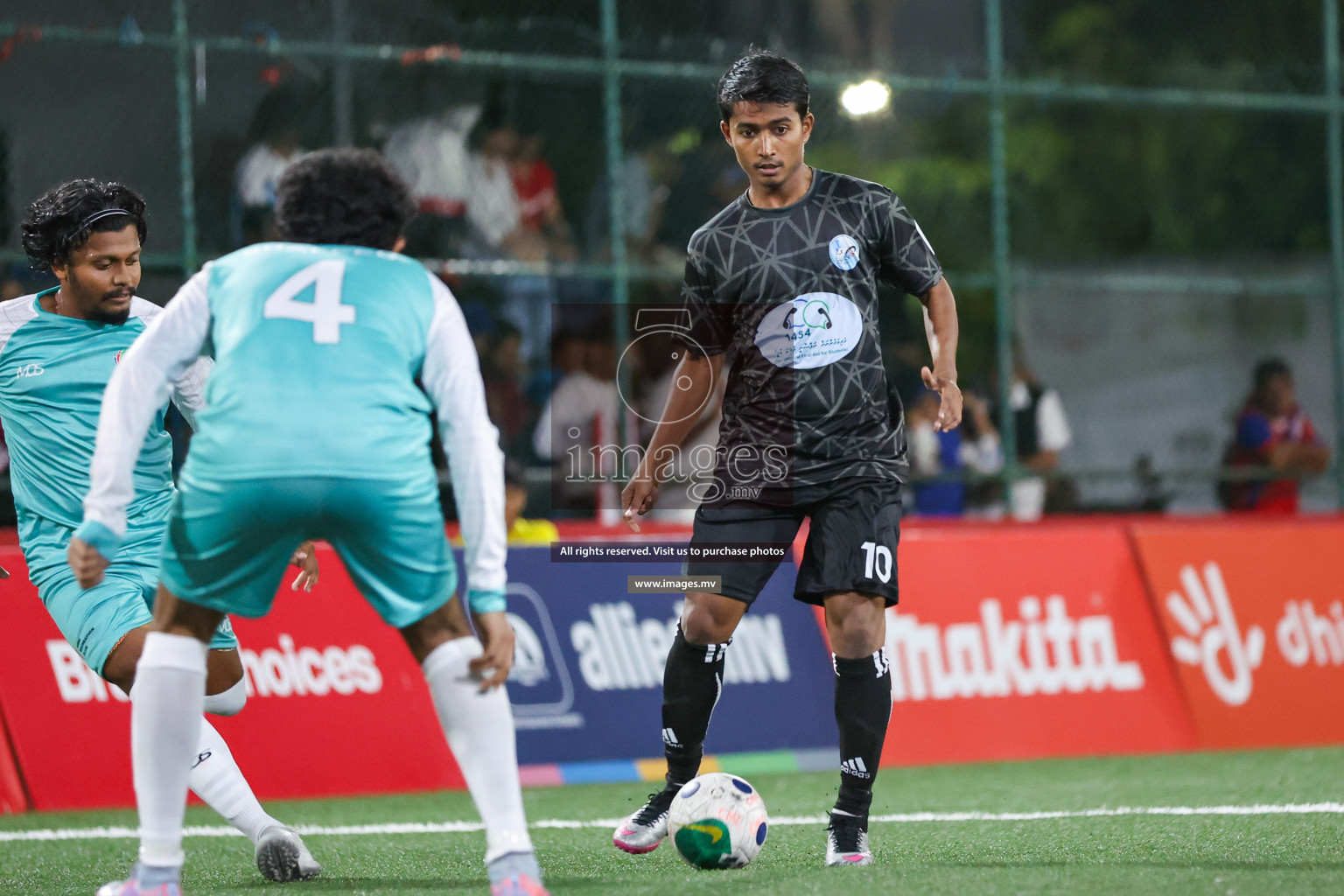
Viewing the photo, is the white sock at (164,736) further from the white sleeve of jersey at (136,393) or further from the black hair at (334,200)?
the black hair at (334,200)

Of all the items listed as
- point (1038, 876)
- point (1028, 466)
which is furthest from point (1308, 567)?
point (1038, 876)

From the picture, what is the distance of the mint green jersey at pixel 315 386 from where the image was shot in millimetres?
3486

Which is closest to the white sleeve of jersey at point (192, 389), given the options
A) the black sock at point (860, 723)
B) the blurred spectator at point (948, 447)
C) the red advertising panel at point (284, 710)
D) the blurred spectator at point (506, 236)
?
the black sock at point (860, 723)

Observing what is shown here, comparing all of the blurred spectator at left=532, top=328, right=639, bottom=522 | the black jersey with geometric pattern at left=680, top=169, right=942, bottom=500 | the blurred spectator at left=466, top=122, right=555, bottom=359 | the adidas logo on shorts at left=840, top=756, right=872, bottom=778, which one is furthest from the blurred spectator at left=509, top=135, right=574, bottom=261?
the adidas logo on shorts at left=840, top=756, right=872, bottom=778

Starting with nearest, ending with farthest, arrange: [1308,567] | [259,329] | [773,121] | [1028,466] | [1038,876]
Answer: [259,329] < [1038,876] < [773,121] < [1308,567] < [1028,466]

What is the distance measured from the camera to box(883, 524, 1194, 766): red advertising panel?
8.00 m

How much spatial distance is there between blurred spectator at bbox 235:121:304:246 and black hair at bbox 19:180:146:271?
412cm

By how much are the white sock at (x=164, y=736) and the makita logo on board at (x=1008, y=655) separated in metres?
4.77

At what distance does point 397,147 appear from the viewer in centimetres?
962

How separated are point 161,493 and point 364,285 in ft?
5.75

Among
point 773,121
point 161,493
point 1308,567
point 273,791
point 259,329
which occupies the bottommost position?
point 273,791

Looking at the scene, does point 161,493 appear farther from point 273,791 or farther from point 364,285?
point 273,791

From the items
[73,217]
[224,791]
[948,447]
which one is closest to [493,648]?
[224,791]

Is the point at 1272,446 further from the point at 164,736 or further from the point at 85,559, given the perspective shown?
the point at 85,559
